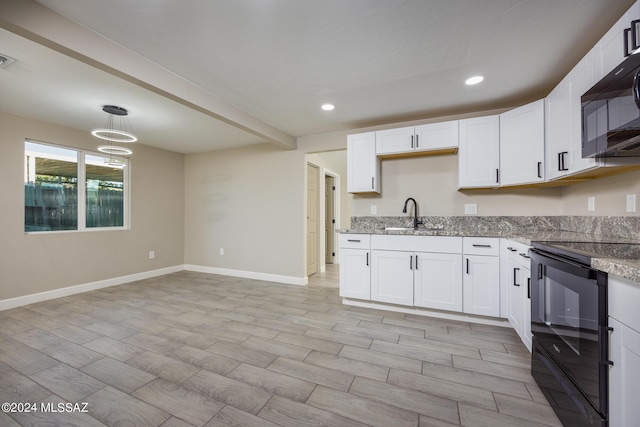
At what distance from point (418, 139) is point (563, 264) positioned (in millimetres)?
2117

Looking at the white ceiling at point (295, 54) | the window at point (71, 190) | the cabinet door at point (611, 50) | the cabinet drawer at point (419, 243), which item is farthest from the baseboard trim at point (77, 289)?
the cabinet door at point (611, 50)

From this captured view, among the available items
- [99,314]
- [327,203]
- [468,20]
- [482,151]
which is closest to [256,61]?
[468,20]

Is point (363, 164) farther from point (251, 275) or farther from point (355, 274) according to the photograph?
point (251, 275)

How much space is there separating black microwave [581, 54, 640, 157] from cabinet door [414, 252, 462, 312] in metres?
1.46

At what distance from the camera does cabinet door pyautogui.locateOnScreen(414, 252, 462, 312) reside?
2758 mm

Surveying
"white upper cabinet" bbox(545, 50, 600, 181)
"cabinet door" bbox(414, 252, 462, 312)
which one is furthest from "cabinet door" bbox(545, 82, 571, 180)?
"cabinet door" bbox(414, 252, 462, 312)

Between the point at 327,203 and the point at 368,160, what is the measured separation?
2809 mm

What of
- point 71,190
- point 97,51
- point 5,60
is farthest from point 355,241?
point 71,190

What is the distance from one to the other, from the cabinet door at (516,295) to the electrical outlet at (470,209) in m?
0.91

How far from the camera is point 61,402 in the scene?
5.30 ft

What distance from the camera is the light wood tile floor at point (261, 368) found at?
150 cm

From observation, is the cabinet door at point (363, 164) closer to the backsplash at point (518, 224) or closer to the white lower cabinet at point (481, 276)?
the backsplash at point (518, 224)

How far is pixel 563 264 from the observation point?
140 centimetres

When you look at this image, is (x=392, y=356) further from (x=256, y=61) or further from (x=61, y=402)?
(x=256, y=61)
